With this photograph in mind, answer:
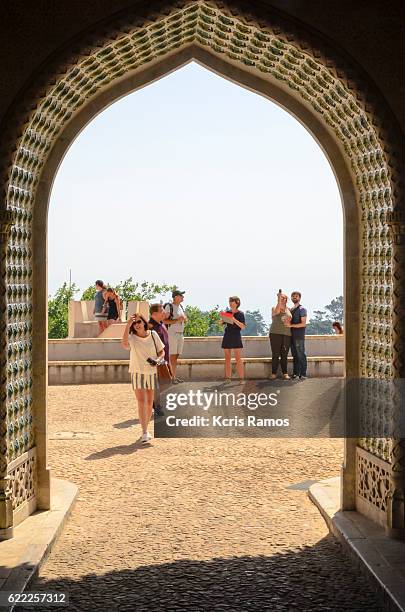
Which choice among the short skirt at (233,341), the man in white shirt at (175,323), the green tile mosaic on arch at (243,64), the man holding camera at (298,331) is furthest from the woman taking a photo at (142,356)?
the man holding camera at (298,331)

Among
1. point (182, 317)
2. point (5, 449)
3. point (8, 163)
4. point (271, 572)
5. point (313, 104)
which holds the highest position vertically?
point (313, 104)

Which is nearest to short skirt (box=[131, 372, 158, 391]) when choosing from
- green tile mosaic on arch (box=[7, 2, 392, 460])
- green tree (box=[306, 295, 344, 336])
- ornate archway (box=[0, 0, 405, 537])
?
ornate archway (box=[0, 0, 405, 537])

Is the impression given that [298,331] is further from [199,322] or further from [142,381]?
[199,322]

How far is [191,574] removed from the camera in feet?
19.9

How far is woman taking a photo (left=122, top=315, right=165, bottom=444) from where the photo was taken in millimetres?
10445

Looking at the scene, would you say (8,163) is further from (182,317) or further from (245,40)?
(182,317)

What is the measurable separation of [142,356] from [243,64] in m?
3.98

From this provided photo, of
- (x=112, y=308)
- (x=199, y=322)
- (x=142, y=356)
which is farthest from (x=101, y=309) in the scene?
(x=199, y=322)

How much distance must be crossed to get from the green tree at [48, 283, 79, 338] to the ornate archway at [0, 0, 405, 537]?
27.2 m

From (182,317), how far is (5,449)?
28.7ft

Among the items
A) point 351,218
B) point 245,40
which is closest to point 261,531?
point 351,218

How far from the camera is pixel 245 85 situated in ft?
25.1

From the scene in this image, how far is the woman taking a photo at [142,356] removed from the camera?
10.4 metres

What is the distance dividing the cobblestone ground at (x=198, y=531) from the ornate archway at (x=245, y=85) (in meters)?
0.58
